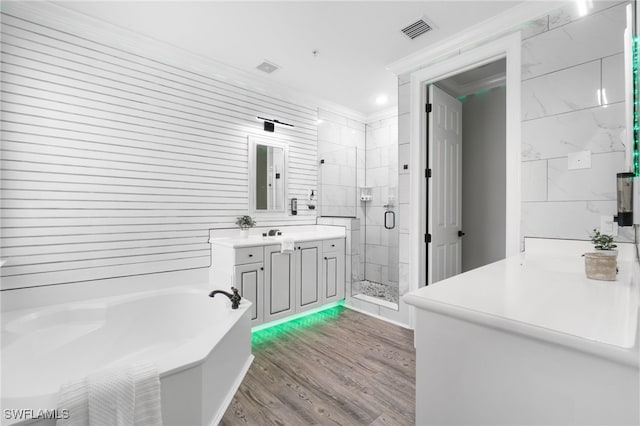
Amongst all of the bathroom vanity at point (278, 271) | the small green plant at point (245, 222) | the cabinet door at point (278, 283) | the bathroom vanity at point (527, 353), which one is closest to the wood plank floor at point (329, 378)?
the cabinet door at point (278, 283)

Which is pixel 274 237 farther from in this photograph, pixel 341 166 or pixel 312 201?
pixel 341 166

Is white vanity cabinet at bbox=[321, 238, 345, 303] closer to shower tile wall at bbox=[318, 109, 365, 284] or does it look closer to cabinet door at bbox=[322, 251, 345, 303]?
cabinet door at bbox=[322, 251, 345, 303]

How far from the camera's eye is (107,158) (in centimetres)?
248

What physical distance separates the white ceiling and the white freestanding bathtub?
7.97 ft

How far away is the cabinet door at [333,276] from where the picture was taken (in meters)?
3.46

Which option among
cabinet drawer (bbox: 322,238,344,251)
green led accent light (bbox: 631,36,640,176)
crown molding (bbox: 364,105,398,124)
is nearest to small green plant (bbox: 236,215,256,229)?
cabinet drawer (bbox: 322,238,344,251)

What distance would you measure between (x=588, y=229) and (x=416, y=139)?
160 centimetres

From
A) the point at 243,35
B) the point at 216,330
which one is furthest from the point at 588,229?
the point at 243,35

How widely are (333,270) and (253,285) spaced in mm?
1135

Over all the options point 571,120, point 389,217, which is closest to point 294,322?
point 389,217

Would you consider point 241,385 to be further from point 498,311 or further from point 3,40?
point 3,40

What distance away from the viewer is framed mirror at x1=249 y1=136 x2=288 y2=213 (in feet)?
11.3

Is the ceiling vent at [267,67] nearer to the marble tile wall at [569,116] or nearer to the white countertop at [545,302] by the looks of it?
the marble tile wall at [569,116]

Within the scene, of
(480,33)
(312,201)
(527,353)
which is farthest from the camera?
(312,201)
